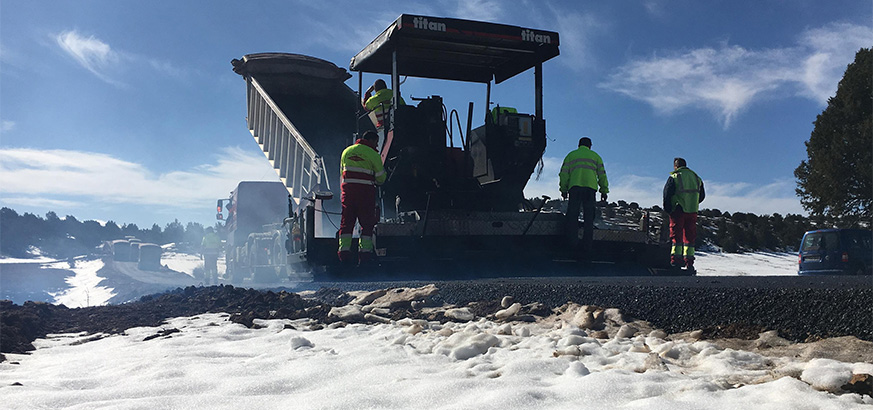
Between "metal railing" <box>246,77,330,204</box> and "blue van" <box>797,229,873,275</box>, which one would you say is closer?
"metal railing" <box>246,77,330,204</box>

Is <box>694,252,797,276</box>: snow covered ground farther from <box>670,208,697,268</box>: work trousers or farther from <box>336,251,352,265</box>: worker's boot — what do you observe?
<box>336,251,352,265</box>: worker's boot

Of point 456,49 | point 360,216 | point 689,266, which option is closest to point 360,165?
point 360,216

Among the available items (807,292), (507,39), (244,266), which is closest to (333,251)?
(507,39)

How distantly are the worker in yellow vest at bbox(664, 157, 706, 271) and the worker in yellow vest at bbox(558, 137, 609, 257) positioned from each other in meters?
0.99

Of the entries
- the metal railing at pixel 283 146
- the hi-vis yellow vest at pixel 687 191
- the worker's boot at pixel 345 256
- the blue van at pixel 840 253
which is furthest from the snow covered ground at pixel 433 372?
the blue van at pixel 840 253

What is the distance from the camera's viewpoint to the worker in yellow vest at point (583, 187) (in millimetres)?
7770

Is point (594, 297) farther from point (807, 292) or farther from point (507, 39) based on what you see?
point (507, 39)

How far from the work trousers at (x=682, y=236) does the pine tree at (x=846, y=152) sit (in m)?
15.3

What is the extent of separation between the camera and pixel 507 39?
7621 millimetres

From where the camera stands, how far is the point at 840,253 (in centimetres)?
1345

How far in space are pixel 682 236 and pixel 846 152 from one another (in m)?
15.9

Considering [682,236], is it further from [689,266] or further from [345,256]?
[345,256]

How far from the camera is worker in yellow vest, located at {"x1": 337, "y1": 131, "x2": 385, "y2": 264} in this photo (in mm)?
7293

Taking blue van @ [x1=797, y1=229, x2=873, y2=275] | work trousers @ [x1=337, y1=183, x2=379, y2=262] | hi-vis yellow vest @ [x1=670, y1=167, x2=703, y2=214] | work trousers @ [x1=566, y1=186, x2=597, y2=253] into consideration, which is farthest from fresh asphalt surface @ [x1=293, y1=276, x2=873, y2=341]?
blue van @ [x1=797, y1=229, x2=873, y2=275]
